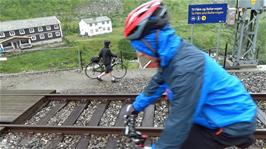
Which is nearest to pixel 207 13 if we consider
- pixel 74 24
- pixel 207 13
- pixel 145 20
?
pixel 207 13

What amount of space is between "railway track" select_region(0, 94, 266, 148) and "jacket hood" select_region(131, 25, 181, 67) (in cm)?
334

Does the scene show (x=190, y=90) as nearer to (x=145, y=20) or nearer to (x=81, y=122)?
(x=145, y=20)

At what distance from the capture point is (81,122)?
588 centimetres

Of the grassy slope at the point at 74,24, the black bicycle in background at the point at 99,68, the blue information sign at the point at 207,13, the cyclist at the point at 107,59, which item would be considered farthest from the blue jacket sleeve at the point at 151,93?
the grassy slope at the point at 74,24

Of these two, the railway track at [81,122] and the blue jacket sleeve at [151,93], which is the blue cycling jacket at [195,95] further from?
the railway track at [81,122]

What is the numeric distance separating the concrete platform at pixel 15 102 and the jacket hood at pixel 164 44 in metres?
5.17

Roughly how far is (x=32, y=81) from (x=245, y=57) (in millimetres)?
8870

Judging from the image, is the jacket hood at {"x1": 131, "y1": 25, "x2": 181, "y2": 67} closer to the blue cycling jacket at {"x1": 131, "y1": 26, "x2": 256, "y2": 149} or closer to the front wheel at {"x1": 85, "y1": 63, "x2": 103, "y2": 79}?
the blue cycling jacket at {"x1": 131, "y1": 26, "x2": 256, "y2": 149}

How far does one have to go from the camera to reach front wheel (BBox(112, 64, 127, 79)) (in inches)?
382

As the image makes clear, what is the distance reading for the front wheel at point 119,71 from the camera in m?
9.69

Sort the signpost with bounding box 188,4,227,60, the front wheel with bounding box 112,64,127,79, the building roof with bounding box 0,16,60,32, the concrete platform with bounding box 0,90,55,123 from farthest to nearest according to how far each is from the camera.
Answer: the building roof with bounding box 0,16,60,32 < the signpost with bounding box 188,4,227,60 < the front wheel with bounding box 112,64,127,79 < the concrete platform with bounding box 0,90,55,123

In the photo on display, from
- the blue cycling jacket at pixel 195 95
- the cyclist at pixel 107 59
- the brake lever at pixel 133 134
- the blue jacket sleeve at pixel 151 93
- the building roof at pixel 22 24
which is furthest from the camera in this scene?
the building roof at pixel 22 24

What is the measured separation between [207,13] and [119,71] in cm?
420

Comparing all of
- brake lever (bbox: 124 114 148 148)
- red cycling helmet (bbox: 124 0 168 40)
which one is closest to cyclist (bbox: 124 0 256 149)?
red cycling helmet (bbox: 124 0 168 40)
